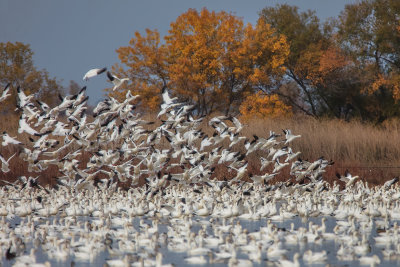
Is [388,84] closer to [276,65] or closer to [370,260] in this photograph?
[276,65]

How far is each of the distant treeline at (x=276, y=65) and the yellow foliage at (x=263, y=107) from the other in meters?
0.07

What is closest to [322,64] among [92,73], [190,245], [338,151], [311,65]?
[311,65]

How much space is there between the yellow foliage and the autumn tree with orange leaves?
175 cm

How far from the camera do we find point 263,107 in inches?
1662

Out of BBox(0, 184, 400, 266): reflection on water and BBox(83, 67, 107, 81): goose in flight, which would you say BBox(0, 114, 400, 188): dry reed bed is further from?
BBox(0, 184, 400, 266): reflection on water

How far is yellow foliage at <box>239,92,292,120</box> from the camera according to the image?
4131 centimetres

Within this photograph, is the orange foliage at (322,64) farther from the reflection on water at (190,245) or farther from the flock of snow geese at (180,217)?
the reflection on water at (190,245)

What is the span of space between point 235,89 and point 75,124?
32.6 m

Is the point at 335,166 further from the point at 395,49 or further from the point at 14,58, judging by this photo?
the point at 14,58

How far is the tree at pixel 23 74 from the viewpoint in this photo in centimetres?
5319

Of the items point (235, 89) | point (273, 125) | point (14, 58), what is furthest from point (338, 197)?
point (14, 58)

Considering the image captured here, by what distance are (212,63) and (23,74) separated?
20511 mm

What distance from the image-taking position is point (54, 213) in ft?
40.1

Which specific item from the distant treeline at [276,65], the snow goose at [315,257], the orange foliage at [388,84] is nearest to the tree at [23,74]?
the distant treeline at [276,65]
